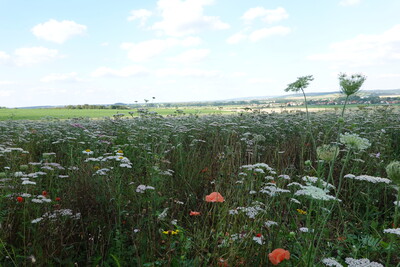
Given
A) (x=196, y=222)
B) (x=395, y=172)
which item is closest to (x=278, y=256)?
(x=395, y=172)

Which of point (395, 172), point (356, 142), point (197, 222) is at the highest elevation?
point (356, 142)

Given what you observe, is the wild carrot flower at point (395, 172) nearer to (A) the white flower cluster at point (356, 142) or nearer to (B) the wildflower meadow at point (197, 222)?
(B) the wildflower meadow at point (197, 222)

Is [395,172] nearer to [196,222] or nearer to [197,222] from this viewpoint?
[196,222]

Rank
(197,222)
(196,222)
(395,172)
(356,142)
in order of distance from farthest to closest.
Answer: (197,222) < (196,222) < (356,142) < (395,172)

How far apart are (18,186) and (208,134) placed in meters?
6.60

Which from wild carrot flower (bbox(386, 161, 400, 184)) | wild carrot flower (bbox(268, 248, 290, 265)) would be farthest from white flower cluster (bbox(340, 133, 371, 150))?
wild carrot flower (bbox(268, 248, 290, 265))

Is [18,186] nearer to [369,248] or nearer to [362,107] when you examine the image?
[369,248]

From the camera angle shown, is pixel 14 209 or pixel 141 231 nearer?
pixel 141 231

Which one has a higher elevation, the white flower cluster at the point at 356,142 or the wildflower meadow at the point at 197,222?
the white flower cluster at the point at 356,142

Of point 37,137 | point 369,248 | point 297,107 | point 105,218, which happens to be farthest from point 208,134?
point 297,107

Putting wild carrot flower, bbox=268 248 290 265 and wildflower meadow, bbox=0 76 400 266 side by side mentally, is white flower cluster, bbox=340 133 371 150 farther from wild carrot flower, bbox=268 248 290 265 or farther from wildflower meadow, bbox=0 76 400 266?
wild carrot flower, bbox=268 248 290 265

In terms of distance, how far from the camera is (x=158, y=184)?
3.93 meters

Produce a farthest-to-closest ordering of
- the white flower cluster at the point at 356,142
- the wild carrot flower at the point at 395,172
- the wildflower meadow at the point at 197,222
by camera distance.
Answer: the wildflower meadow at the point at 197,222
the white flower cluster at the point at 356,142
the wild carrot flower at the point at 395,172

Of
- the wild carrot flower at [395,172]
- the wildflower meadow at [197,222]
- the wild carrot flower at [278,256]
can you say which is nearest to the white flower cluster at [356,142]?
the wildflower meadow at [197,222]
